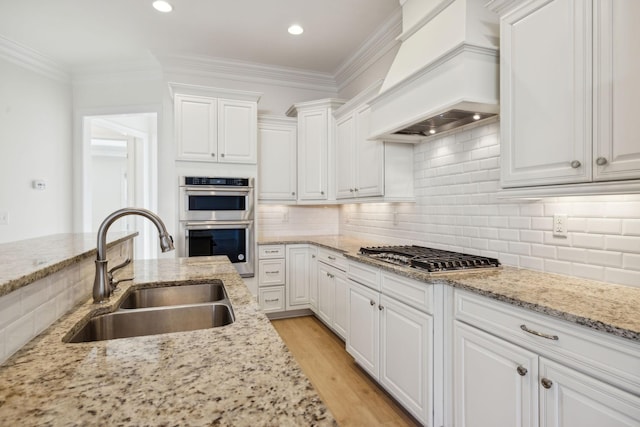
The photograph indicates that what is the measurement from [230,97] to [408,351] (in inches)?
118

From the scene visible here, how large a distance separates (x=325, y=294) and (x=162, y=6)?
9.94 feet

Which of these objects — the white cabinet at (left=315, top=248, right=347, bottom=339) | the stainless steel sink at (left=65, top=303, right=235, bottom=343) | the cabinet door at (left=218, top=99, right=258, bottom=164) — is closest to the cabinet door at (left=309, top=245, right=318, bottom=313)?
the white cabinet at (left=315, top=248, right=347, bottom=339)

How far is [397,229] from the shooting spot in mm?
3193

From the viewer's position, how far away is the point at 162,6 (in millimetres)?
2871

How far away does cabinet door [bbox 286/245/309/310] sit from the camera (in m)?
3.77

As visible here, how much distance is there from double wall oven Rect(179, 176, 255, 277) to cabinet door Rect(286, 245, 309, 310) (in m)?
0.44

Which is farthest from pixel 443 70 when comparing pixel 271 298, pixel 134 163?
pixel 134 163

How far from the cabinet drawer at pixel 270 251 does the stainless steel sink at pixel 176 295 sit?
6.62ft

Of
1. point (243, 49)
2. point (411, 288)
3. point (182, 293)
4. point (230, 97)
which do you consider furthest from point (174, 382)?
point (243, 49)

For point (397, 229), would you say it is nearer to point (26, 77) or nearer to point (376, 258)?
point (376, 258)

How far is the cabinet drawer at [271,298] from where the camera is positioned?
3.71 meters

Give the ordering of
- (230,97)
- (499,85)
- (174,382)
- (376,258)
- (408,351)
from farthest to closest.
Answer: (230,97) → (376,258) → (408,351) → (499,85) → (174,382)

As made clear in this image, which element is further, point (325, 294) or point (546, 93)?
point (325, 294)

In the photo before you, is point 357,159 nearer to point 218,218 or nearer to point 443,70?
point 443,70
